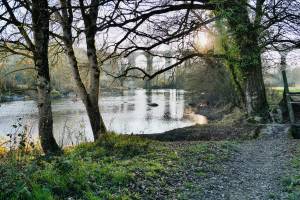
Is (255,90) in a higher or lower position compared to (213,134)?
higher

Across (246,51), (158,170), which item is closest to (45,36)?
(158,170)

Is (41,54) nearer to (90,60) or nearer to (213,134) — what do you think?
(90,60)

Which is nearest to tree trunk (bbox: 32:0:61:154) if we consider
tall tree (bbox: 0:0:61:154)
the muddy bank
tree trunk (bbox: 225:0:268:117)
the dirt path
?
tall tree (bbox: 0:0:61:154)

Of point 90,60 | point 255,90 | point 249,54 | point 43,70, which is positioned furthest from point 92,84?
point 255,90

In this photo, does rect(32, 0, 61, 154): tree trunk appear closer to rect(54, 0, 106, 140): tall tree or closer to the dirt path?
rect(54, 0, 106, 140): tall tree

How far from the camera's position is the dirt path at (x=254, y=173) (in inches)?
249

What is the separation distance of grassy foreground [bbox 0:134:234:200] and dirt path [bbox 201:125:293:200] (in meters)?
0.30

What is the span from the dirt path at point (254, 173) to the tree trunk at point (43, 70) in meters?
5.18

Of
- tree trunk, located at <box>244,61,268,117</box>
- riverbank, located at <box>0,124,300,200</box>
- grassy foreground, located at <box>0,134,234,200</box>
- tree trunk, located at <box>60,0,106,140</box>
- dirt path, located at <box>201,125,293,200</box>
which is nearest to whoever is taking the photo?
grassy foreground, located at <box>0,134,234,200</box>

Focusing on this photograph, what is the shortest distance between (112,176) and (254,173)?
3294mm

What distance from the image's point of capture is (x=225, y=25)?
1354cm

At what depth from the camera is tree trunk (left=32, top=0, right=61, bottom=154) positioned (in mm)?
10250

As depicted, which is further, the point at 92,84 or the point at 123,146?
the point at 92,84

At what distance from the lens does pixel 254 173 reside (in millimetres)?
7820
